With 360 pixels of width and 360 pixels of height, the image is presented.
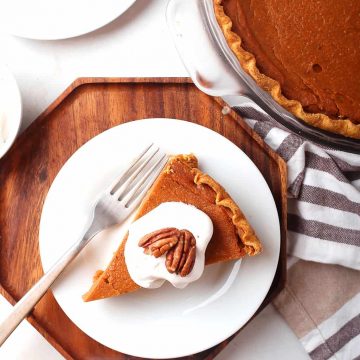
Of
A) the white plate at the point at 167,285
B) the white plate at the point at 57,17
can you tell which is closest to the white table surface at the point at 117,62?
the white plate at the point at 57,17

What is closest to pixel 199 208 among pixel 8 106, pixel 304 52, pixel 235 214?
pixel 235 214

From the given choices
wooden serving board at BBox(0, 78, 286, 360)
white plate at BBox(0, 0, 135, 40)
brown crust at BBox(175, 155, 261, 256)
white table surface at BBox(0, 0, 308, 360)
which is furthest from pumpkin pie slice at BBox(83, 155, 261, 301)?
white plate at BBox(0, 0, 135, 40)

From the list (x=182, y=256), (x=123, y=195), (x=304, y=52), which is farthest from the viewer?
(x=123, y=195)

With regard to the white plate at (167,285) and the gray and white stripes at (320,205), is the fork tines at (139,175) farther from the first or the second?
the gray and white stripes at (320,205)

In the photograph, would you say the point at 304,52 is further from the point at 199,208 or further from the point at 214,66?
the point at 199,208

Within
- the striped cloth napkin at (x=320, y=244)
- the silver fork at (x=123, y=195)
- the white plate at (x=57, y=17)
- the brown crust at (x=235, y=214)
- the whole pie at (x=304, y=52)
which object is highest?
the white plate at (x=57, y=17)

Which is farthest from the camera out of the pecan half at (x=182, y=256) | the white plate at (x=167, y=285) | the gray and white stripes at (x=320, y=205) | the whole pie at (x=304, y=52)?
the gray and white stripes at (x=320, y=205)

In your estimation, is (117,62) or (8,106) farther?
(117,62)
